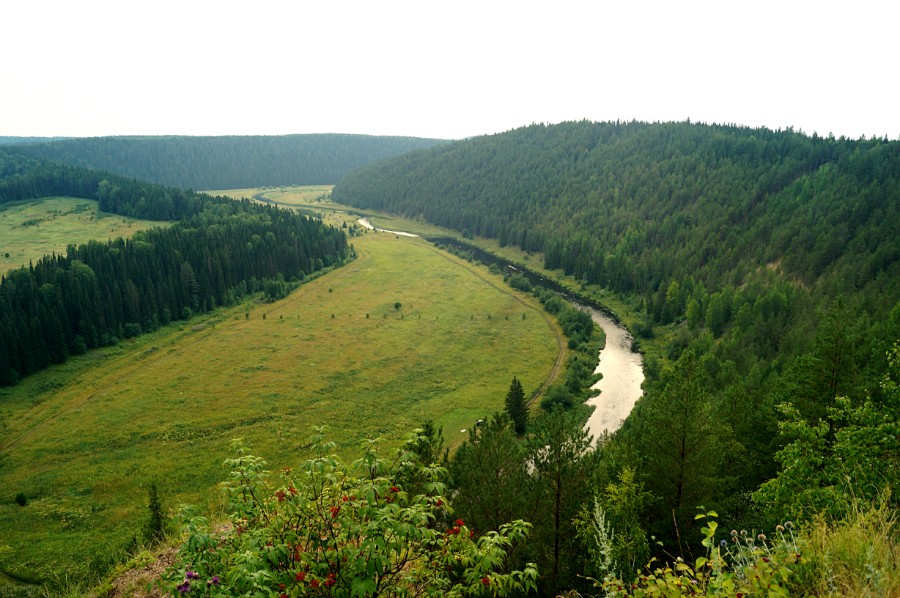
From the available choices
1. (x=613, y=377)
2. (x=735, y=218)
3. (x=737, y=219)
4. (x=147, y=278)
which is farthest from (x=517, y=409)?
(x=735, y=218)

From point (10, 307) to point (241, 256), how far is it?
2170 inches

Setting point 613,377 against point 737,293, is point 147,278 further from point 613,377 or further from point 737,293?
point 737,293

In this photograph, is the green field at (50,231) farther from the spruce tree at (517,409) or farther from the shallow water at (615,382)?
the shallow water at (615,382)

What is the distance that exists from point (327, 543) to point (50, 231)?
8547 inches

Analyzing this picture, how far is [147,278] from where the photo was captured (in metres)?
111

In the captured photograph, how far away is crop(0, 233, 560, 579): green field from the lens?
5097 cm

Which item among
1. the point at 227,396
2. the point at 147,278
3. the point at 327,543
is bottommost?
the point at 227,396

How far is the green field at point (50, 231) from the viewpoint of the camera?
14812 cm

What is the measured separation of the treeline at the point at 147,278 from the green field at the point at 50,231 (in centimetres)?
2442

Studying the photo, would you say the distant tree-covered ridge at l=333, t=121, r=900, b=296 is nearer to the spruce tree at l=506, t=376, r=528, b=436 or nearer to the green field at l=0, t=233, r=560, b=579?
the green field at l=0, t=233, r=560, b=579

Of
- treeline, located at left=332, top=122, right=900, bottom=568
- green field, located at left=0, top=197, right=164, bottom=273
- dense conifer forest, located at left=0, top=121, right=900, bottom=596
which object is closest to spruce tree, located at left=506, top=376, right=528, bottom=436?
dense conifer forest, located at left=0, top=121, right=900, bottom=596

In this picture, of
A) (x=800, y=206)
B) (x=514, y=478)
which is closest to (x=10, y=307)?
(x=514, y=478)

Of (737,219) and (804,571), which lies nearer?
(804,571)

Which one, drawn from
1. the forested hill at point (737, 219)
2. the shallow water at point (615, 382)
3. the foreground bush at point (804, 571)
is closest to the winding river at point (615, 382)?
the shallow water at point (615, 382)
